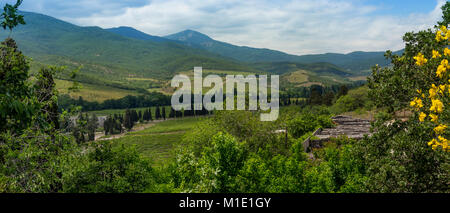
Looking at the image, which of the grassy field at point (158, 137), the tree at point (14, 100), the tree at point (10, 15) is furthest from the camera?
the grassy field at point (158, 137)

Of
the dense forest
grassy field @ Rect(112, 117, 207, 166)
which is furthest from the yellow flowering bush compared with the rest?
grassy field @ Rect(112, 117, 207, 166)

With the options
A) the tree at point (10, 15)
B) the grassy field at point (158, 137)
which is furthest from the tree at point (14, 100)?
the grassy field at point (158, 137)

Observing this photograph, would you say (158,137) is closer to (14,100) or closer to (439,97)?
(14,100)

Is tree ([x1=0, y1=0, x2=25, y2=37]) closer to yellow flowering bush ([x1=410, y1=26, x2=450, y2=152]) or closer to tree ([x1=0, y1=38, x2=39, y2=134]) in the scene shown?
tree ([x1=0, y1=38, x2=39, y2=134])

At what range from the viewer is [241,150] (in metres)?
18.5

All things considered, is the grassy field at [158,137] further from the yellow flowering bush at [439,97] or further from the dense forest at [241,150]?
the yellow flowering bush at [439,97]

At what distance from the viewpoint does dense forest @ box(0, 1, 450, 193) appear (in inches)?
342

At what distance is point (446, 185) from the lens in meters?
9.95

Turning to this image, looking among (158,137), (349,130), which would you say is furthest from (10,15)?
(158,137)

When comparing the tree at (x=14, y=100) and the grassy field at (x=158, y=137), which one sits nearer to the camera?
the tree at (x=14, y=100)

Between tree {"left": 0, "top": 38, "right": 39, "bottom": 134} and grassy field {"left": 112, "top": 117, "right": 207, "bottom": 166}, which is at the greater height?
tree {"left": 0, "top": 38, "right": 39, "bottom": 134}

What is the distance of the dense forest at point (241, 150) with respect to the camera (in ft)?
28.5
